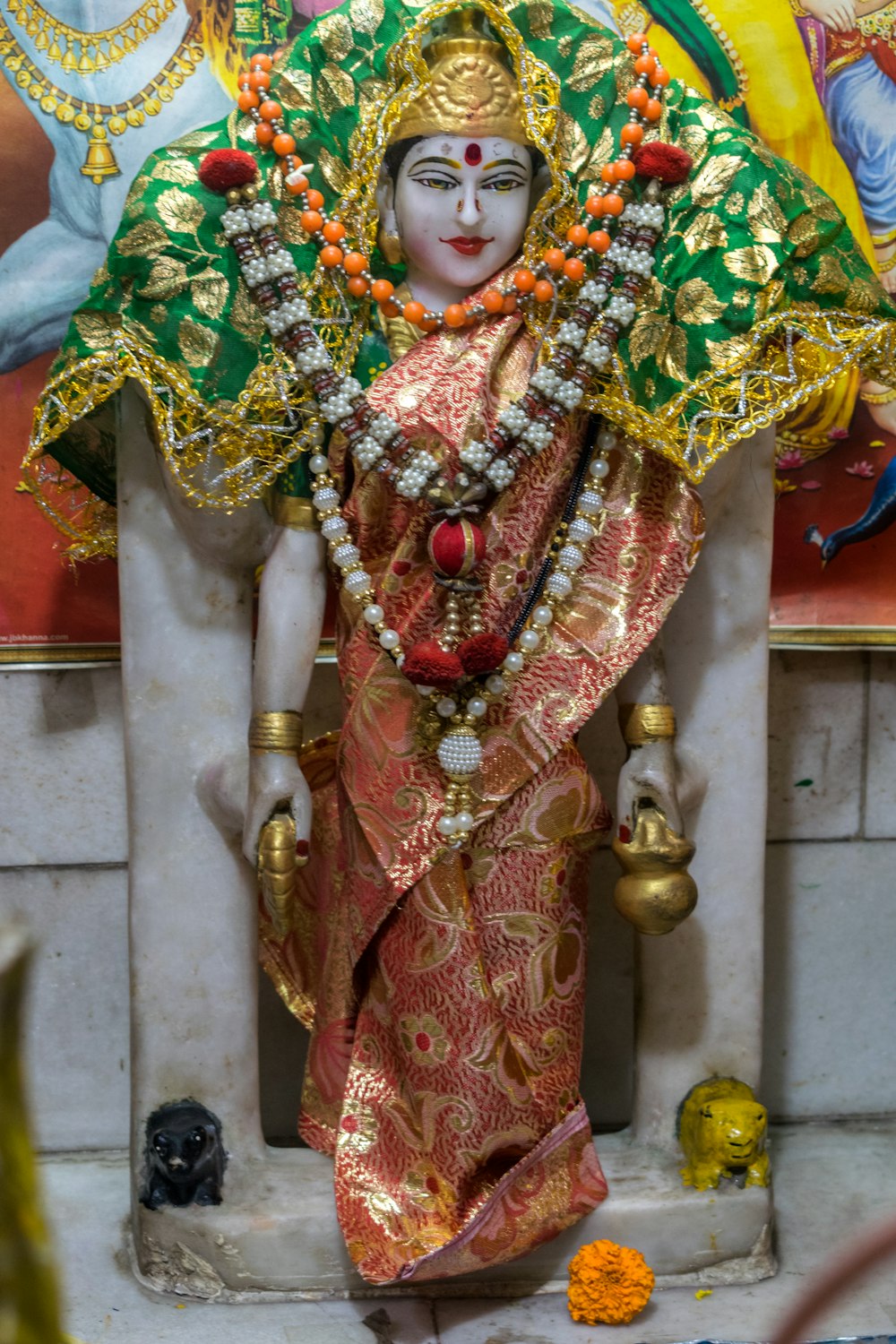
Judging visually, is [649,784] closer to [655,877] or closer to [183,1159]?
[655,877]

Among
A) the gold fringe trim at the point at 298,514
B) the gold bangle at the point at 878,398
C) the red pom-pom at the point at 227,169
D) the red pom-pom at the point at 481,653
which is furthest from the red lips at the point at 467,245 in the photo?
the gold bangle at the point at 878,398

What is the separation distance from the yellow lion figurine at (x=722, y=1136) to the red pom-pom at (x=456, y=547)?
0.83 meters

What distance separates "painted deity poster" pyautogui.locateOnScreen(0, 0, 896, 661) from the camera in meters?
→ 2.08

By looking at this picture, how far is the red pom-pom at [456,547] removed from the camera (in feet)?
5.40

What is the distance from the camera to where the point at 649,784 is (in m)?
1.80

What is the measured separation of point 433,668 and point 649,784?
333 mm

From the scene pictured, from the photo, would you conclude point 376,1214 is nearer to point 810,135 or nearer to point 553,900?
point 553,900

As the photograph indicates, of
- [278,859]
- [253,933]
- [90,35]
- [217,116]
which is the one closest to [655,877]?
[278,859]

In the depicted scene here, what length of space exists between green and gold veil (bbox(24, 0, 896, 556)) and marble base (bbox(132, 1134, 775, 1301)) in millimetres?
906

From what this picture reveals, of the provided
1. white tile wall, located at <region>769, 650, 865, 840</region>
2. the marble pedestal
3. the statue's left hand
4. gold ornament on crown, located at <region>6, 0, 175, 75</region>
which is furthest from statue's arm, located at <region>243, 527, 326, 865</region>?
white tile wall, located at <region>769, 650, 865, 840</region>

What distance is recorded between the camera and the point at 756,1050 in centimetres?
205

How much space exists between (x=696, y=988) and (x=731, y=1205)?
0.92 feet

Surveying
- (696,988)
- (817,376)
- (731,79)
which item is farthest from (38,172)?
(696,988)

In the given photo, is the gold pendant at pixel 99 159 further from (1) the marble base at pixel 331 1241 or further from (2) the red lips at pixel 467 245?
(1) the marble base at pixel 331 1241
